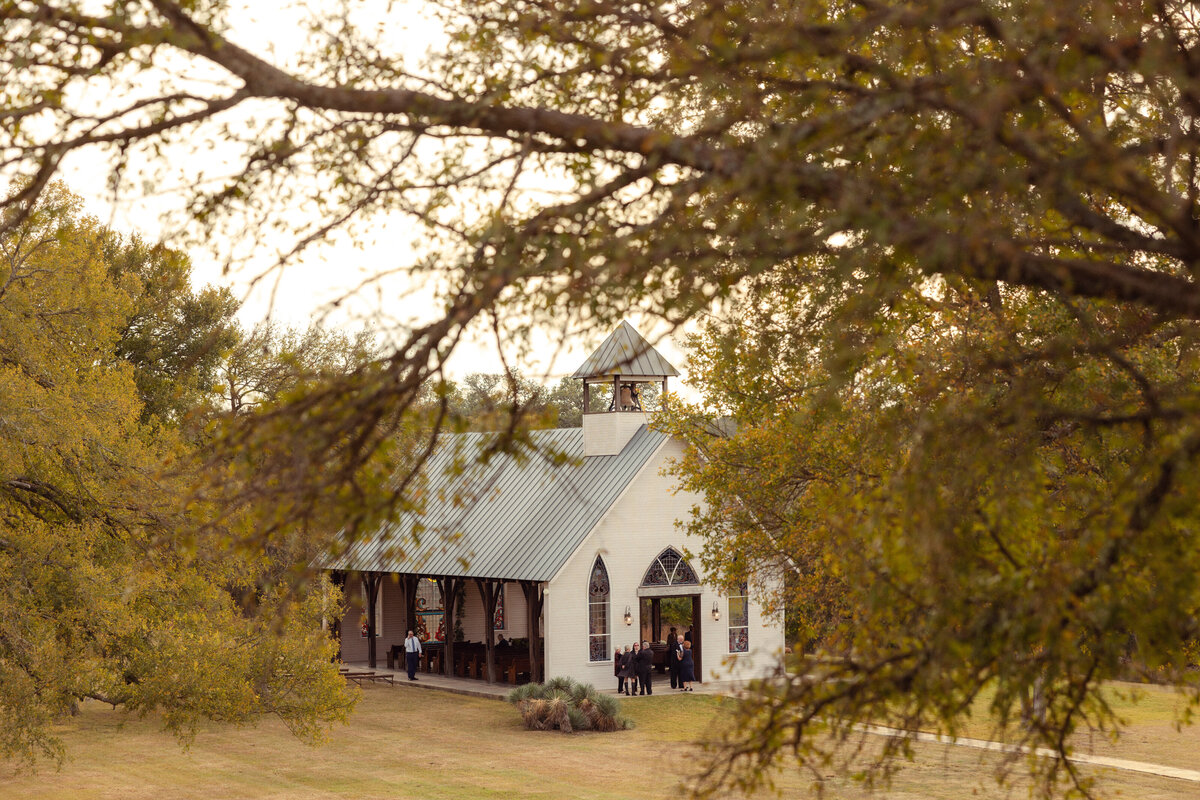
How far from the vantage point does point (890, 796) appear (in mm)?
20328

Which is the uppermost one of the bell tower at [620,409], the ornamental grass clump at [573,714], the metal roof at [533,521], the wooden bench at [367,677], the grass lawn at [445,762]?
the bell tower at [620,409]

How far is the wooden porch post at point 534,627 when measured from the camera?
99.7 ft

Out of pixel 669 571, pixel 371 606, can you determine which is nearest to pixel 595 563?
pixel 669 571

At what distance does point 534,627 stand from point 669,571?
362 cm

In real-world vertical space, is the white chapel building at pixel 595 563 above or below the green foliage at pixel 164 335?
below

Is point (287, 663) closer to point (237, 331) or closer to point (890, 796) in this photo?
point (890, 796)

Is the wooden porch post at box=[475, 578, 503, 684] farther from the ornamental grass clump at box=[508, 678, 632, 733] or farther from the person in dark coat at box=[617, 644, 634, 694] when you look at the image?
the ornamental grass clump at box=[508, 678, 632, 733]

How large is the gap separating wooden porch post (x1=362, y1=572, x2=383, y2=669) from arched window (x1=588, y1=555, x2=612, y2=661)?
686cm

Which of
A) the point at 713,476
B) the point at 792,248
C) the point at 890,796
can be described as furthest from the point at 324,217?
the point at 890,796

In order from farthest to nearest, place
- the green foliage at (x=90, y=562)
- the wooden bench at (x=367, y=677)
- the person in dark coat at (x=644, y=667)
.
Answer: the wooden bench at (x=367, y=677) < the person in dark coat at (x=644, y=667) < the green foliage at (x=90, y=562)

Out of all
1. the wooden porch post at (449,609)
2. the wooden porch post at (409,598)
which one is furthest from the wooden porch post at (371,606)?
the wooden porch post at (449,609)

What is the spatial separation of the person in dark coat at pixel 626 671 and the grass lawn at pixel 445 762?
93 cm

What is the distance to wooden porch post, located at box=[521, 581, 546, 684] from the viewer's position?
30375 millimetres

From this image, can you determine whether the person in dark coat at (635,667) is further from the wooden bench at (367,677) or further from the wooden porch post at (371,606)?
the wooden porch post at (371,606)
